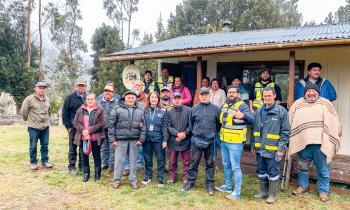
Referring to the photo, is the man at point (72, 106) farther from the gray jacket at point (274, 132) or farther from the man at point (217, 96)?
the gray jacket at point (274, 132)

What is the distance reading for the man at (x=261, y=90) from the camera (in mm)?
6027

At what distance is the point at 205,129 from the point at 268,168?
104 cm

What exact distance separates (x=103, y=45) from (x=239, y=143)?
18.8m

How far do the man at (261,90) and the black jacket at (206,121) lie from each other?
57.0 inches

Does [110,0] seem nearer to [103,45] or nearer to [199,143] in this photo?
[103,45]

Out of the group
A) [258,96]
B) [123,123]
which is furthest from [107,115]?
[258,96]

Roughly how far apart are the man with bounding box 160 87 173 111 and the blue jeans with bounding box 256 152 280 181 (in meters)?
1.68

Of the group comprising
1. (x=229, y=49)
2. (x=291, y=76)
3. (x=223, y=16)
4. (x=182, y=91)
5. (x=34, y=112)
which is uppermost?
(x=223, y=16)

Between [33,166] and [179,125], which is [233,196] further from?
[33,166]

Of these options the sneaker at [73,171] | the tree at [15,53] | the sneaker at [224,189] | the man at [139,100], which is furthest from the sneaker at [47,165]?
the tree at [15,53]

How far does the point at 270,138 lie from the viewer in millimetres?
4719

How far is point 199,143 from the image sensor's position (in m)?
5.07

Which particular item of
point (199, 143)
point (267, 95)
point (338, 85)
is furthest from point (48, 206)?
point (338, 85)

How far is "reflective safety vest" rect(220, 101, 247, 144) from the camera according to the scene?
4.82 meters
